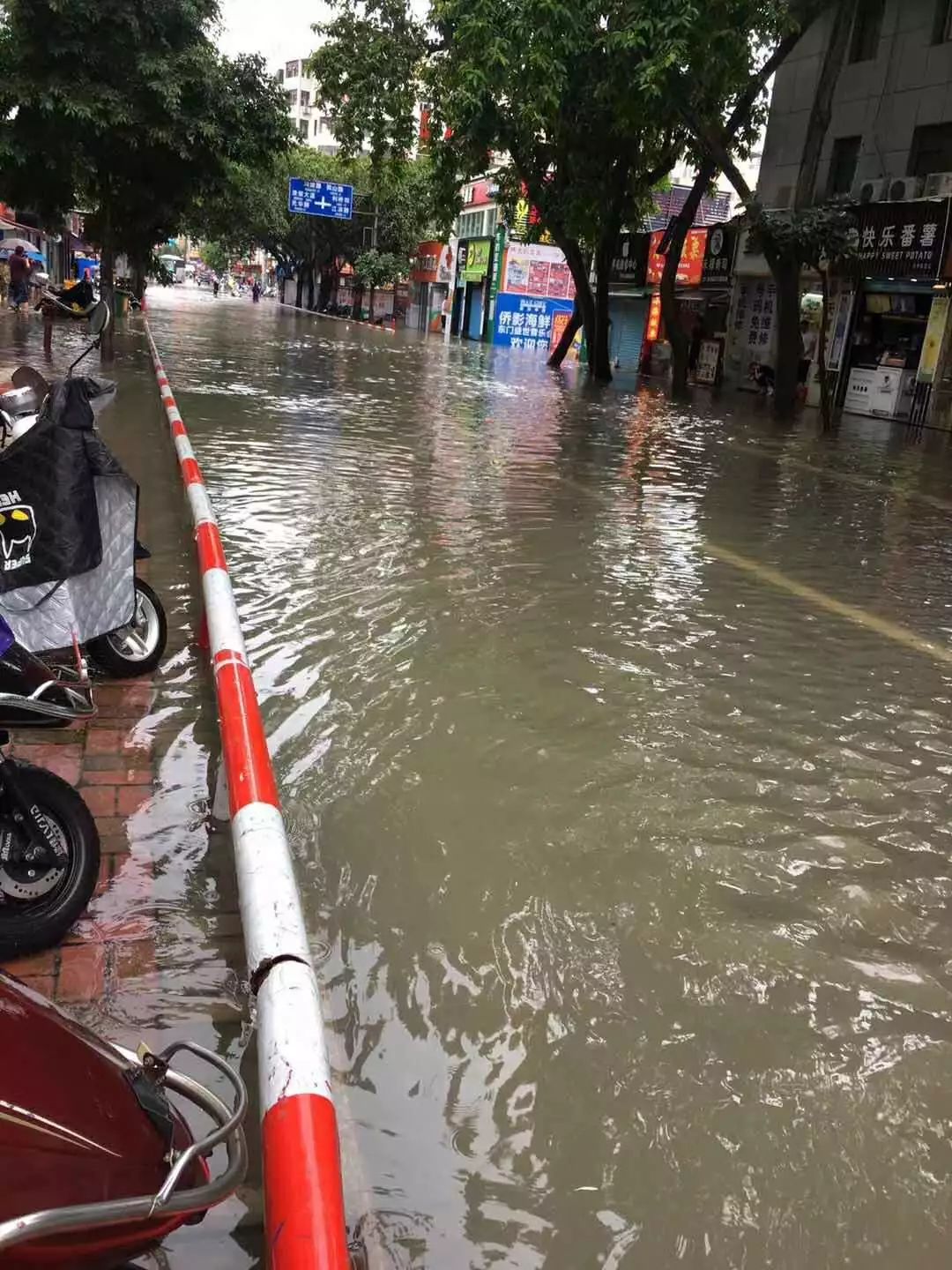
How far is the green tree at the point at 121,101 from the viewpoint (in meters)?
14.7

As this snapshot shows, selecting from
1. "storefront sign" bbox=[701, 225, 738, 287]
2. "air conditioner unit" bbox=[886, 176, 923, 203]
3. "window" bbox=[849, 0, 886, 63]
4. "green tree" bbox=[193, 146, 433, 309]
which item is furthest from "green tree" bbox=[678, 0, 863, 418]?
"green tree" bbox=[193, 146, 433, 309]

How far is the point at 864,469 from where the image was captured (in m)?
12.6

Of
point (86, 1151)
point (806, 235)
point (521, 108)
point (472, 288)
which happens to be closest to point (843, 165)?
point (806, 235)

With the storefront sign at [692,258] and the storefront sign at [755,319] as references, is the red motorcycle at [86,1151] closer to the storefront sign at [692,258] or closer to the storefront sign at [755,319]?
the storefront sign at [755,319]

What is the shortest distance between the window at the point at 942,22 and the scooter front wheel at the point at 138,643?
1976 centimetres

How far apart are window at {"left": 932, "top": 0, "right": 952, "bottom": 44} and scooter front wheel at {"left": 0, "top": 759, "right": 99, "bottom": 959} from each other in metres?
21.2

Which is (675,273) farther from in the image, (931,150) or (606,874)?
(606,874)

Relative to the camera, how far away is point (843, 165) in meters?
21.4

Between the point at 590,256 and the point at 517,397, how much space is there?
11047mm

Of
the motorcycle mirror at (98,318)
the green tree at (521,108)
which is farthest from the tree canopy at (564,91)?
the motorcycle mirror at (98,318)

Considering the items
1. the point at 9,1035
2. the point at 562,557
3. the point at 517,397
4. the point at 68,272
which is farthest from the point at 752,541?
the point at 68,272

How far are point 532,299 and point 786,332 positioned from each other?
1089 inches

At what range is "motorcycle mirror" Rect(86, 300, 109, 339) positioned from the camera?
517 cm

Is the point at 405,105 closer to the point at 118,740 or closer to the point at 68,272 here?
the point at 118,740
